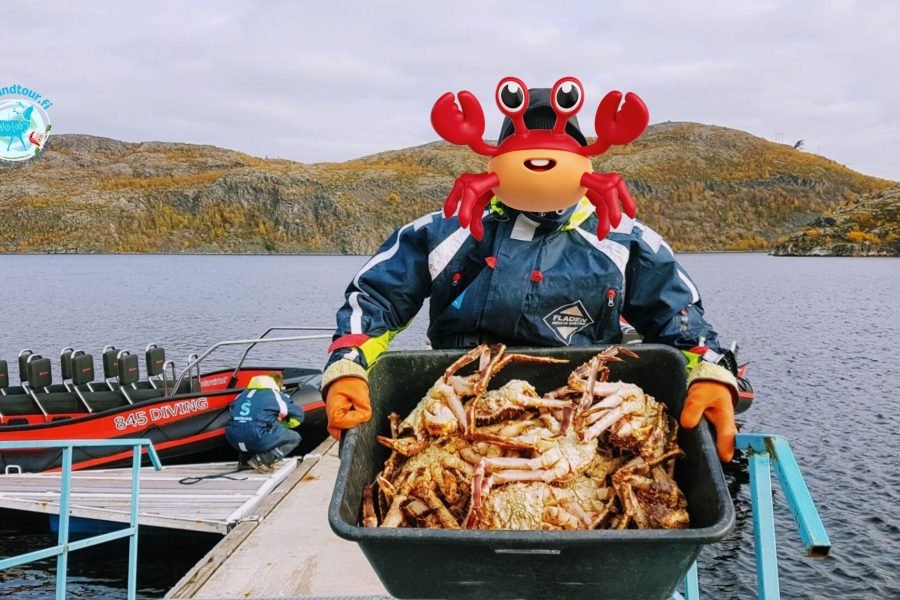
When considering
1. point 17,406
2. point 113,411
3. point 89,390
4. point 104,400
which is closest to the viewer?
point 113,411

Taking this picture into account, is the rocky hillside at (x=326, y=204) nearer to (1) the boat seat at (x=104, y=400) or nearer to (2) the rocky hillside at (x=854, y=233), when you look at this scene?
(2) the rocky hillside at (x=854, y=233)

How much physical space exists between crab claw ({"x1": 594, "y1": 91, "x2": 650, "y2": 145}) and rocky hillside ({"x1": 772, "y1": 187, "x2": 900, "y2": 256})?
365 ft

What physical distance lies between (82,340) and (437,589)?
93.4 ft

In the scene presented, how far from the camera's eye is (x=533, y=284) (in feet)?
8.74

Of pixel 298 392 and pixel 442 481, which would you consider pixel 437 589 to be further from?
pixel 298 392

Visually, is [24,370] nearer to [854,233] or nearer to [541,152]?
[541,152]

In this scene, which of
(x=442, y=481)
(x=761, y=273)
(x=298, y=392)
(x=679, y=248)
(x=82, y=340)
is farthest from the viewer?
(x=679, y=248)

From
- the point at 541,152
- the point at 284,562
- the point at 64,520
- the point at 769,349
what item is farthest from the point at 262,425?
the point at 769,349

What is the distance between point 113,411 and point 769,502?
352 inches

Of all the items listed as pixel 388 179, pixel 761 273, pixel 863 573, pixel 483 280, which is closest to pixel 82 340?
pixel 863 573

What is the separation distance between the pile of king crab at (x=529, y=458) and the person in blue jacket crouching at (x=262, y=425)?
20.0 ft

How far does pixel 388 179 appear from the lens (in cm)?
11462

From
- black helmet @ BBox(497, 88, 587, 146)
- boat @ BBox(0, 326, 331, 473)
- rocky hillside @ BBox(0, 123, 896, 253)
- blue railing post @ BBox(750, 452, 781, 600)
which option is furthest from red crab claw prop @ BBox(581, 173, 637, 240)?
rocky hillside @ BBox(0, 123, 896, 253)

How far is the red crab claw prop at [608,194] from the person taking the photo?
239 centimetres
